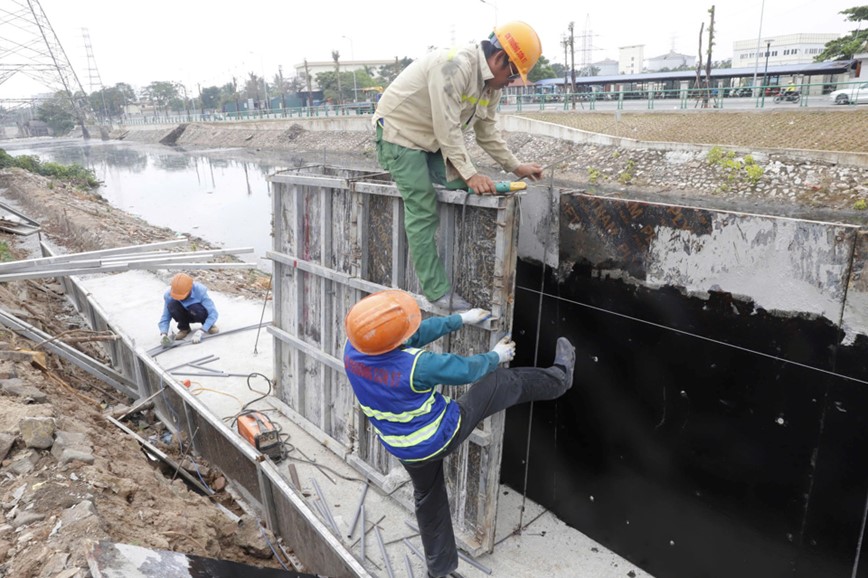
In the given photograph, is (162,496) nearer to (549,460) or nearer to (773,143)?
(549,460)

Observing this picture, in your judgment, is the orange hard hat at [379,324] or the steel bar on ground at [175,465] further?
the steel bar on ground at [175,465]

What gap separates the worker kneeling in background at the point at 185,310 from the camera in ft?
23.6

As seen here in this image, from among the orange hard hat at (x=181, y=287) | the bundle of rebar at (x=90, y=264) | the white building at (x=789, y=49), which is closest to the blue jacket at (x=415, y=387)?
the orange hard hat at (x=181, y=287)

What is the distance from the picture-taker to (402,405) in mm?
3172

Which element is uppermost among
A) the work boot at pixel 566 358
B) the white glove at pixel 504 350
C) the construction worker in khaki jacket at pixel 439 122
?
the construction worker in khaki jacket at pixel 439 122

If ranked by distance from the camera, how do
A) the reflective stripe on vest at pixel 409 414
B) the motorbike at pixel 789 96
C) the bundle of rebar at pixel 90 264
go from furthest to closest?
the motorbike at pixel 789 96
the bundle of rebar at pixel 90 264
the reflective stripe on vest at pixel 409 414

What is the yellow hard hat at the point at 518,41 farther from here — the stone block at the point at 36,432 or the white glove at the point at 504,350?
the stone block at the point at 36,432

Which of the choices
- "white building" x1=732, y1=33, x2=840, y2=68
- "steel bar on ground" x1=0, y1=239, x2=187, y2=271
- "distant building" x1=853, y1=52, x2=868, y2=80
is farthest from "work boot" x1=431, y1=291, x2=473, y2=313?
"white building" x1=732, y1=33, x2=840, y2=68

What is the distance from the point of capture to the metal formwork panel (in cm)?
360

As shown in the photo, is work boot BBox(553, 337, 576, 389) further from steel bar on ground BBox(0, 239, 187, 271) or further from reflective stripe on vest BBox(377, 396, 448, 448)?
steel bar on ground BBox(0, 239, 187, 271)

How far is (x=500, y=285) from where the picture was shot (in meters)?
3.47

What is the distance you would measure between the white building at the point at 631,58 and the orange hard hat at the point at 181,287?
127969 millimetres

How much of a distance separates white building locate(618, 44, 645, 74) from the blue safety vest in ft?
429

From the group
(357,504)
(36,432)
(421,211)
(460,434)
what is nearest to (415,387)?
(460,434)
